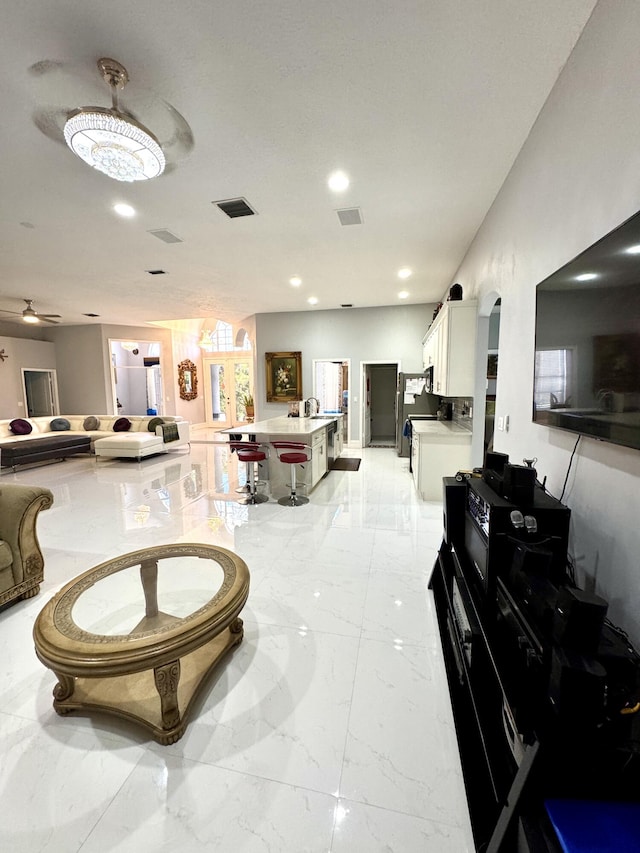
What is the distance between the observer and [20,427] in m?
7.38

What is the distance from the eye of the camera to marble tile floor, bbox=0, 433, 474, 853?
1.19 meters

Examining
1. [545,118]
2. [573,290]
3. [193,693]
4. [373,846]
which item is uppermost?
[545,118]

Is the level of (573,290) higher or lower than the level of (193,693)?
higher

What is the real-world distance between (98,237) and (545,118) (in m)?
4.53

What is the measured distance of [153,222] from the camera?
146 inches

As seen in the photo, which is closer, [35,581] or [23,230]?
[35,581]

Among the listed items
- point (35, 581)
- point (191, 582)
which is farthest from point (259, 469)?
point (35, 581)

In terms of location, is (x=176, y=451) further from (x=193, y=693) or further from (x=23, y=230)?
(x=193, y=693)

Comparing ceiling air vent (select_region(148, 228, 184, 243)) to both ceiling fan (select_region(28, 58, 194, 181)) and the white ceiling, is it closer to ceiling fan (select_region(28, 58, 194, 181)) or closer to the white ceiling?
the white ceiling

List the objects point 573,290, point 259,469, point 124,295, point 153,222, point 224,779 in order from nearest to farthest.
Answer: point 224,779 < point 573,290 < point 153,222 < point 259,469 < point 124,295

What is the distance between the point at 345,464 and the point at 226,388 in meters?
6.70

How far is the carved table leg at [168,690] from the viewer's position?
4.67 feet

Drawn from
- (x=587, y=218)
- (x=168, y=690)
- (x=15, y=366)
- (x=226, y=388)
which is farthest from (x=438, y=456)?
(x=15, y=366)

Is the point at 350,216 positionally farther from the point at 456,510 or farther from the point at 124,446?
the point at 124,446
